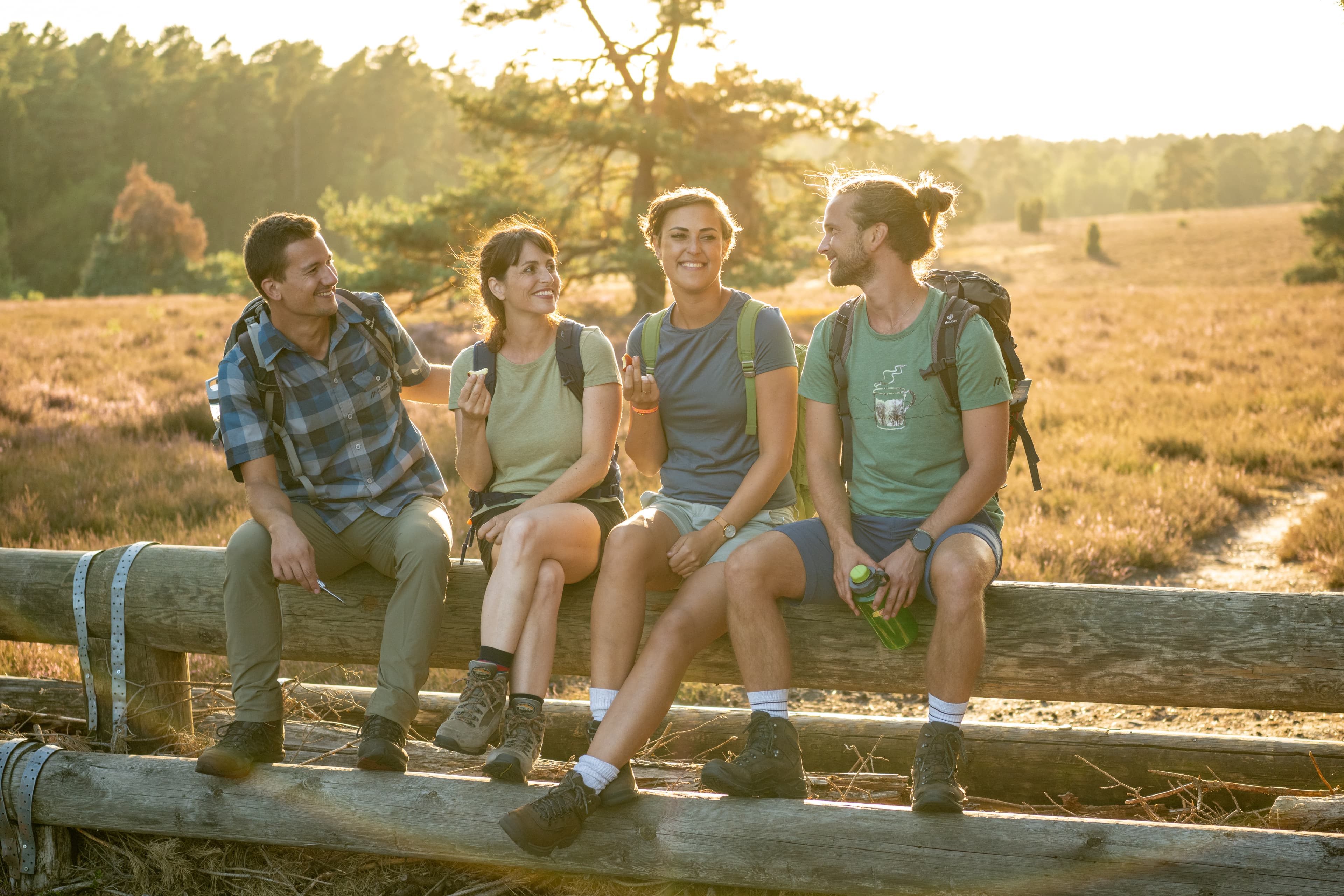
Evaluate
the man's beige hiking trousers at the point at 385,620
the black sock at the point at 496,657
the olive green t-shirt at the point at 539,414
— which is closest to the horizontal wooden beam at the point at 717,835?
the man's beige hiking trousers at the point at 385,620

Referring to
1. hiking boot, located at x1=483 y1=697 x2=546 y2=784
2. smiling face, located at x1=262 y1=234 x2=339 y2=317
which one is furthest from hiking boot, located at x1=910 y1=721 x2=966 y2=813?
smiling face, located at x1=262 y1=234 x2=339 y2=317

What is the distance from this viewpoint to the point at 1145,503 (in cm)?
817

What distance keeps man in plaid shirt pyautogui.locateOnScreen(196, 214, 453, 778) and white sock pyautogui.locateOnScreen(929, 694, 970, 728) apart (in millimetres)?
1729

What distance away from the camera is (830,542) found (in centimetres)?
348

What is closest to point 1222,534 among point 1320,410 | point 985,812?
point 1320,410

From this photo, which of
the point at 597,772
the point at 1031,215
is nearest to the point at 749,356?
the point at 597,772

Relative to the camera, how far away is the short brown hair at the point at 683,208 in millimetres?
3824

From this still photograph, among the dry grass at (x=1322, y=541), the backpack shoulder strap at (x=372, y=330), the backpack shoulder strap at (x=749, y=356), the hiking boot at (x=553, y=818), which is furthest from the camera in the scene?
the dry grass at (x=1322, y=541)

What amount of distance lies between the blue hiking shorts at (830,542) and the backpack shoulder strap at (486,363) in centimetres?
127

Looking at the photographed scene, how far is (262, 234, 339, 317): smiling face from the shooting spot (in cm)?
381

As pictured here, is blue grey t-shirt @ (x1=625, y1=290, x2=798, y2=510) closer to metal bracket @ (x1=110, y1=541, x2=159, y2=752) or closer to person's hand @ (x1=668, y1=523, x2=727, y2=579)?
person's hand @ (x1=668, y1=523, x2=727, y2=579)

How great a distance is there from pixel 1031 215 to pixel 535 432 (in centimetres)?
6727

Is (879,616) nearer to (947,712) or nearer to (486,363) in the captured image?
(947,712)

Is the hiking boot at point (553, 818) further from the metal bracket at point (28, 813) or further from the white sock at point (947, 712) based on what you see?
the metal bracket at point (28, 813)
